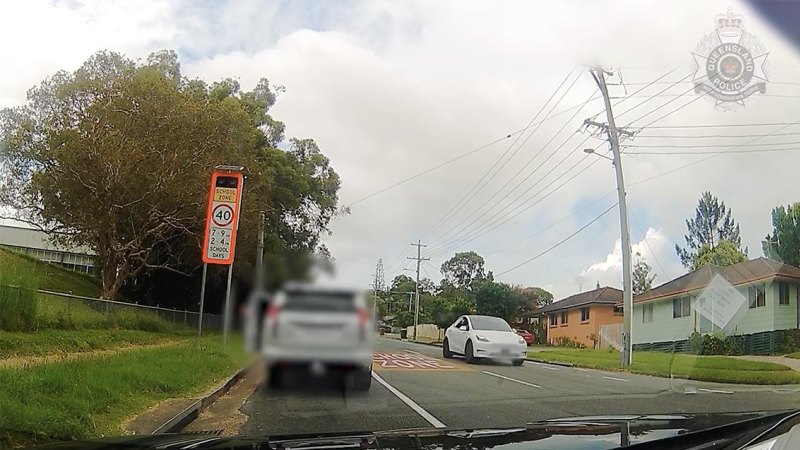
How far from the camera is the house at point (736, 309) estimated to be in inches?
175

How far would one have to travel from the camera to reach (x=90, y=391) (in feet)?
17.0

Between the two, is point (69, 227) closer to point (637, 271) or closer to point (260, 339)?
point (260, 339)

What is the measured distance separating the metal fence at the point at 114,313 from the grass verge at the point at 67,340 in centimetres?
7

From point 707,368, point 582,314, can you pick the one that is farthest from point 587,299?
point 707,368

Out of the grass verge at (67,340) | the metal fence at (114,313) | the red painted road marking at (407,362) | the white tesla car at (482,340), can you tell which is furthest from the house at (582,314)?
the grass verge at (67,340)

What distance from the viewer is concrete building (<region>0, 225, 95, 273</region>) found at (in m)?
3.99

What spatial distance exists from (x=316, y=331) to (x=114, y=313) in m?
2.73

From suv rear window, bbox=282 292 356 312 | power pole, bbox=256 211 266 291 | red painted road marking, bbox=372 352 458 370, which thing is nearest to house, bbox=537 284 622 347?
red painted road marking, bbox=372 352 458 370

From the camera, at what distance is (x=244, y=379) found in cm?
271

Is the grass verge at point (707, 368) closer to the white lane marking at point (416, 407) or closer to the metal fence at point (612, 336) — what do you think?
the metal fence at point (612, 336)

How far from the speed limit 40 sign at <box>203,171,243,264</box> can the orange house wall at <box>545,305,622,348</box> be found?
5.89 feet

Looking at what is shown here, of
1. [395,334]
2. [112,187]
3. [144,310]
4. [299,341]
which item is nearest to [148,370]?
[144,310]

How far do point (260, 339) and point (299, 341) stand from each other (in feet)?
0.42

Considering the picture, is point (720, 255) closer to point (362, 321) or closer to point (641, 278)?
point (641, 278)
